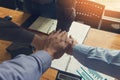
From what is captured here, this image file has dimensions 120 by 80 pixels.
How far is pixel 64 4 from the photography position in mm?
1188

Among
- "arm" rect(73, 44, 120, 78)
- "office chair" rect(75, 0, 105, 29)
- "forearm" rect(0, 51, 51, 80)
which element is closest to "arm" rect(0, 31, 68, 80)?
"forearm" rect(0, 51, 51, 80)

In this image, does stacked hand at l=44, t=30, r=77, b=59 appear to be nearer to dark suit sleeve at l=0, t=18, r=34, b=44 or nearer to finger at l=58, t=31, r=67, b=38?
finger at l=58, t=31, r=67, b=38

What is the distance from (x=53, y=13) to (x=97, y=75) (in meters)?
0.66

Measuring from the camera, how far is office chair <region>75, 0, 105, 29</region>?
156 cm

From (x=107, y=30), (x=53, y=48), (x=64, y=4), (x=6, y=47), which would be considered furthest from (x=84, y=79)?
(x=107, y=30)

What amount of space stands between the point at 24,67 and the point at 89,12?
915 millimetres

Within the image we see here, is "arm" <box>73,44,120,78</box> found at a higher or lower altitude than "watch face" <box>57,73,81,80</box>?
higher

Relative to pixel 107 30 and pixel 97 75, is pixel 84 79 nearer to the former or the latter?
pixel 97 75

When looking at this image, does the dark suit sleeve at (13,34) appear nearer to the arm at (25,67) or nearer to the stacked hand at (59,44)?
the stacked hand at (59,44)

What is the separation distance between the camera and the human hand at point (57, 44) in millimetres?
1089

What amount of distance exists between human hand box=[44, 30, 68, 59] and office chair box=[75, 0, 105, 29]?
0.38m

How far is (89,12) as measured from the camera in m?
1.62

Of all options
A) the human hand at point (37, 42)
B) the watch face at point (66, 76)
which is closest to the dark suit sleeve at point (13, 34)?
the human hand at point (37, 42)

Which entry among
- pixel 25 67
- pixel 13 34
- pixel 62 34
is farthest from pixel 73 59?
pixel 25 67
